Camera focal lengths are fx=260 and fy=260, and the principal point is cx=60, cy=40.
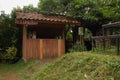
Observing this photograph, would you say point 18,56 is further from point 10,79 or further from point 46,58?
point 10,79

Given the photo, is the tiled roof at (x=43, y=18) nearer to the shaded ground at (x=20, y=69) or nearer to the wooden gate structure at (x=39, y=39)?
the wooden gate structure at (x=39, y=39)

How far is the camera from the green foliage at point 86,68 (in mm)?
6136

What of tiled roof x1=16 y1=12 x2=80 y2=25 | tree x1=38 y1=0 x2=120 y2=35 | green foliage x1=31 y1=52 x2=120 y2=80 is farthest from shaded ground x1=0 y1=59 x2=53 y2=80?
tree x1=38 y1=0 x2=120 y2=35

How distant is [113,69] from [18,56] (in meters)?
11.4

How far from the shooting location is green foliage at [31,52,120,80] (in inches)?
242

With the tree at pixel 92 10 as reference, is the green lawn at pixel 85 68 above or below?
below

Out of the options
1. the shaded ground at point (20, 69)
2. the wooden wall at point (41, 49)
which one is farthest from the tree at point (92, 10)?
the shaded ground at point (20, 69)

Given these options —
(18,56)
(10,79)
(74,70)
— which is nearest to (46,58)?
(18,56)

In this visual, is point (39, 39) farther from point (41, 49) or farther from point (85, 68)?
point (85, 68)

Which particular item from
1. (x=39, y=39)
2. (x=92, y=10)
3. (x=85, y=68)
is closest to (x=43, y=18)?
(x=39, y=39)

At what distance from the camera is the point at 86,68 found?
724 cm

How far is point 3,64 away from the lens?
15.6 meters

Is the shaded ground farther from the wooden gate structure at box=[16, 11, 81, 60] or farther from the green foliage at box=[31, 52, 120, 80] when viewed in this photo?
the green foliage at box=[31, 52, 120, 80]

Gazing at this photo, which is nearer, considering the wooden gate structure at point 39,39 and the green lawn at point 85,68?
the green lawn at point 85,68
